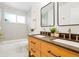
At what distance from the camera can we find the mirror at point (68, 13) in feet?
6.38

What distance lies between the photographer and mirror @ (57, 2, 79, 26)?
1.94 m

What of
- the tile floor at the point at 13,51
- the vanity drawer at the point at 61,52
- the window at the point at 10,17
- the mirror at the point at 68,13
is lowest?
the tile floor at the point at 13,51

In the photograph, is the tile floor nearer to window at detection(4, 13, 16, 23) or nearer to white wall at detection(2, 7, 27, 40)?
white wall at detection(2, 7, 27, 40)

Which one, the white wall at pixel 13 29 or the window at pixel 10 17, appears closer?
the white wall at pixel 13 29

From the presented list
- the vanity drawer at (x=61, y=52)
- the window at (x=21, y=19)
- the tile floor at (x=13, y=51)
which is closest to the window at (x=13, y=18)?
the window at (x=21, y=19)

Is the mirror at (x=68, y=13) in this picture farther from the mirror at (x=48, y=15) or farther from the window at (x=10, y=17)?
the window at (x=10, y=17)

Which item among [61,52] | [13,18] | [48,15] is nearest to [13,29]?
[13,18]

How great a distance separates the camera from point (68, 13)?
2156mm

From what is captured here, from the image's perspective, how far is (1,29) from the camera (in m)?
5.90

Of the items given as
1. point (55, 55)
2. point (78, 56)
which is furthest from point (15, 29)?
point (78, 56)

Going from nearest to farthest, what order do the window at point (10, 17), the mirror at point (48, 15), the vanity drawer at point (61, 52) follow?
the vanity drawer at point (61, 52) → the mirror at point (48, 15) → the window at point (10, 17)

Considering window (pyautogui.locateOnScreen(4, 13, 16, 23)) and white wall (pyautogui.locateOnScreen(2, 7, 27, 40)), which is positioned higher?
window (pyautogui.locateOnScreen(4, 13, 16, 23))

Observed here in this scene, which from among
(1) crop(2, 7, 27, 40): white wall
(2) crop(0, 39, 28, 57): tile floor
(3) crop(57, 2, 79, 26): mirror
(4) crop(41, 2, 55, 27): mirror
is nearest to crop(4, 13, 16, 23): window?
(1) crop(2, 7, 27, 40): white wall

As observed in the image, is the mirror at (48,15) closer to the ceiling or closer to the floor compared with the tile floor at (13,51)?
closer to the ceiling
